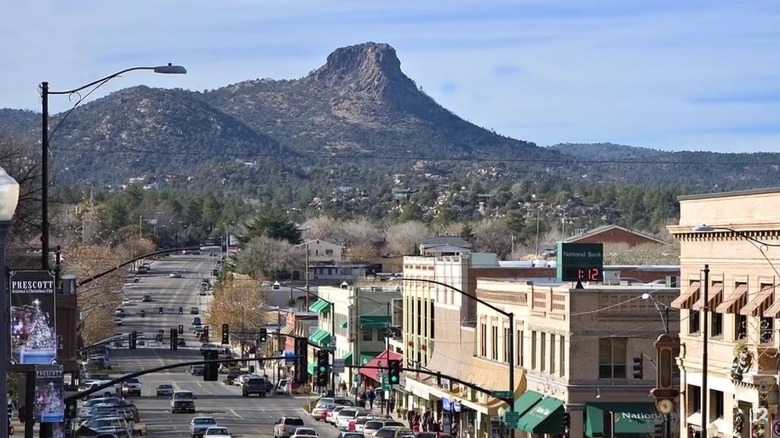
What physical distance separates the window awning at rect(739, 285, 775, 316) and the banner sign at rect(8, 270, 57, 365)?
24.2 meters

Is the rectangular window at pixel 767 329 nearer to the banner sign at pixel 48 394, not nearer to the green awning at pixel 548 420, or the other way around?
the green awning at pixel 548 420

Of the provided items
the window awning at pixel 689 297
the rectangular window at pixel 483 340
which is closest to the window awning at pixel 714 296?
the window awning at pixel 689 297

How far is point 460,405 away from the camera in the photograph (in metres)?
74.3

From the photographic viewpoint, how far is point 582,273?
65.5 meters

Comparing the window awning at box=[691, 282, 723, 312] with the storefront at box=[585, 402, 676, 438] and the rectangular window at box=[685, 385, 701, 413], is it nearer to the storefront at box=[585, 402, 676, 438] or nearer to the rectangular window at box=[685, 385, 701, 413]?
the rectangular window at box=[685, 385, 701, 413]

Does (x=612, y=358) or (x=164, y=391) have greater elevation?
(x=612, y=358)

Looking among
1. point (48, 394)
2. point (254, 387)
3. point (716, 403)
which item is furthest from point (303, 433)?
point (254, 387)

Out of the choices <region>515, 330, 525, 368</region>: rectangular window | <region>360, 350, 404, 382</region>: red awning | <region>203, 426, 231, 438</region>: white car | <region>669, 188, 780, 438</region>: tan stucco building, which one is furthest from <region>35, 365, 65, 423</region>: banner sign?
<region>360, 350, 404, 382</region>: red awning

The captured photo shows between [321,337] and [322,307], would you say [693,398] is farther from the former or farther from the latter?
[322,307]

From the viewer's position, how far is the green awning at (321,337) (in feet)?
371

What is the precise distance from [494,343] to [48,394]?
3918 cm

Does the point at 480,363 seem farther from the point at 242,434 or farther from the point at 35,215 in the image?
the point at 35,215

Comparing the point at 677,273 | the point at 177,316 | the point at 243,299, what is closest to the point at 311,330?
the point at 243,299

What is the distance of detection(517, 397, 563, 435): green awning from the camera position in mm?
58438
